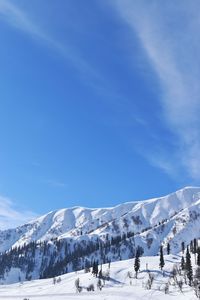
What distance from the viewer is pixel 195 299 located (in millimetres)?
143500

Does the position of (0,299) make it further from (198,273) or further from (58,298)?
(198,273)

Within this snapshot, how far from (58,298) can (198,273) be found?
59642mm

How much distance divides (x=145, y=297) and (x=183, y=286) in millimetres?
23626

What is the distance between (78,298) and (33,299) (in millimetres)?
19240

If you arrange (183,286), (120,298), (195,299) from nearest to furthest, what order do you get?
(195,299) → (120,298) → (183,286)

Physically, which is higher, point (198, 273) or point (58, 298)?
point (198, 273)

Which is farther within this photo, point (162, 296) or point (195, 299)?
point (162, 296)

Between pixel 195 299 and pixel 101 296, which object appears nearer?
pixel 195 299

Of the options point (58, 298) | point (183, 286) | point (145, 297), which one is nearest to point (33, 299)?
point (58, 298)

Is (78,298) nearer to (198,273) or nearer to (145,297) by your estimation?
(145,297)

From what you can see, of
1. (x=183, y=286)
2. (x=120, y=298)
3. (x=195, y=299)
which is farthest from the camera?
(x=183, y=286)

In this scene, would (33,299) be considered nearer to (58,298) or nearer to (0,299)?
(58,298)

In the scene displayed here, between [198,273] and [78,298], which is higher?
[198,273]

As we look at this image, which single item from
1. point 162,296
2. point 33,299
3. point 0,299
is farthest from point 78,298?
point 0,299
